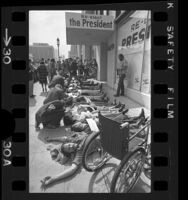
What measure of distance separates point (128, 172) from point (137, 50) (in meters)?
3.99

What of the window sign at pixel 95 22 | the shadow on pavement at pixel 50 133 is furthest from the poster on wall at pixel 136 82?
the shadow on pavement at pixel 50 133

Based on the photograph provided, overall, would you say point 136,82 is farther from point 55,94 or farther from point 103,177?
point 103,177

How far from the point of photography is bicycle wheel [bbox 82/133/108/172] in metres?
2.32

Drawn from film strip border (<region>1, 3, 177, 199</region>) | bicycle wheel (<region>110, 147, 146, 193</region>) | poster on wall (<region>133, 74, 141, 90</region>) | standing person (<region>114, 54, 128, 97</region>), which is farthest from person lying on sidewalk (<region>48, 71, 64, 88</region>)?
standing person (<region>114, 54, 128, 97</region>)

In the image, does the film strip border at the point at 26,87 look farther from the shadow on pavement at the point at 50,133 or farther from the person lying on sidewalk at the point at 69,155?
the shadow on pavement at the point at 50,133

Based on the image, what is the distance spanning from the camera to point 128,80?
20.1ft

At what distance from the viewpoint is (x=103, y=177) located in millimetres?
2221

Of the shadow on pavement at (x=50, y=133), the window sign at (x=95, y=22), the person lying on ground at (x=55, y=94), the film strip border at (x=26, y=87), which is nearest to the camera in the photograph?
the film strip border at (x=26, y=87)

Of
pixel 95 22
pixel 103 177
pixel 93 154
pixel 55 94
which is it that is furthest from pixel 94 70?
pixel 103 177

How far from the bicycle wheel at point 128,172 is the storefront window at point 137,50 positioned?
2.44m

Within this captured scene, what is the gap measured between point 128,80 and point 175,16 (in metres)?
4.91

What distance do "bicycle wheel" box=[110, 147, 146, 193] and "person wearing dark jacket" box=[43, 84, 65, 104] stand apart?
1962mm

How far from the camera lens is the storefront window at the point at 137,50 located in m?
4.55
